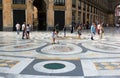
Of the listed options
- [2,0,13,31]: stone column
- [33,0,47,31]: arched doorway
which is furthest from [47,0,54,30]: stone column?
[2,0,13,31]: stone column

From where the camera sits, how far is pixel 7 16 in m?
42.0

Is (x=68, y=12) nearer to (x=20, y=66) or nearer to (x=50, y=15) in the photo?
(x=50, y=15)

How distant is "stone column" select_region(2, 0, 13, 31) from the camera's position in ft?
138

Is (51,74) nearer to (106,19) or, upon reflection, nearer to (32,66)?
(32,66)

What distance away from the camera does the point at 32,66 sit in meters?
10.8

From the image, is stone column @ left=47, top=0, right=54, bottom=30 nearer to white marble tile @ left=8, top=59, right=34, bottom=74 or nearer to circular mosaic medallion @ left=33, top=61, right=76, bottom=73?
white marble tile @ left=8, top=59, right=34, bottom=74

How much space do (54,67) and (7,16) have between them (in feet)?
108

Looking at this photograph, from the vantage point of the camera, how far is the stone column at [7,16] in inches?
1651

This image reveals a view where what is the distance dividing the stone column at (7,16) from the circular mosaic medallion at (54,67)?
3159 centimetres

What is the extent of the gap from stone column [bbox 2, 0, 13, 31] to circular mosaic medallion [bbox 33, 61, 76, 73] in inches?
1244

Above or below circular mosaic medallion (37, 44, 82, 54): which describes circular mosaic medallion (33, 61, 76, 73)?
below

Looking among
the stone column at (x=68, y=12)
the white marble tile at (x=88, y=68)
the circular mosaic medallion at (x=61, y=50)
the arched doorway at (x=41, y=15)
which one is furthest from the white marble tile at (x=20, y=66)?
the arched doorway at (x=41, y=15)

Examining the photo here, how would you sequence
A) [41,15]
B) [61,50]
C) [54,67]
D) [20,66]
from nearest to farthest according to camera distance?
1. [54,67]
2. [20,66]
3. [61,50]
4. [41,15]

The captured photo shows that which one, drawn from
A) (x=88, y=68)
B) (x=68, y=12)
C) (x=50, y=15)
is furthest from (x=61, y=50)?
(x=68, y=12)
